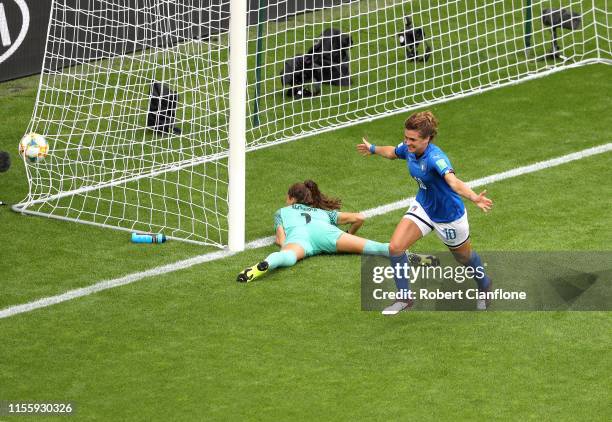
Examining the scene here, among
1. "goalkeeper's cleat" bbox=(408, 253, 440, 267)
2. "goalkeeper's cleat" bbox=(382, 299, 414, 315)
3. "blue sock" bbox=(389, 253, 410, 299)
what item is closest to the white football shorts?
"blue sock" bbox=(389, 253, 410, 299)

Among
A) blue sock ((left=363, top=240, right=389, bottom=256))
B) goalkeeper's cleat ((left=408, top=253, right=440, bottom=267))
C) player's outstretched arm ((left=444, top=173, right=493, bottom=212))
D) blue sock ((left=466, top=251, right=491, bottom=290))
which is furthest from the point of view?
blue sock ((left=363, top=240, right=389, bottom=256))

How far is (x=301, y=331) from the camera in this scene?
11.1 metres

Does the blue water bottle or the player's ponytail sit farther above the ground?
the player's ponytail

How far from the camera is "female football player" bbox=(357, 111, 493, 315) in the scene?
35.6 feet

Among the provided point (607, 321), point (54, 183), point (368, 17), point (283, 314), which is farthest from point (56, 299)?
point (368, 17)

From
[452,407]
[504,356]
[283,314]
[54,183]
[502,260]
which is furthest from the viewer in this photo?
[54,183]

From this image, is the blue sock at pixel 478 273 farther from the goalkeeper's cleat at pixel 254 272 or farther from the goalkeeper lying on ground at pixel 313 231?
the goalkeeper's cleat at pixel 254 272

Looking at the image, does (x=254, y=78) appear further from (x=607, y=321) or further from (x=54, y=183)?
(x=607, y=321)

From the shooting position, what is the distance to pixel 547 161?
14.9 meters

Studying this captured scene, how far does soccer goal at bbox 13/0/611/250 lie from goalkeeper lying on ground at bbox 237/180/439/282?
1.57 feet

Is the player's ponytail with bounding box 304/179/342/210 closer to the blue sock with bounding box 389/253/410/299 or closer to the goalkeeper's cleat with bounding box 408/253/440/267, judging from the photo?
the goalkeeper's cleat with bounding box 408/253/440/267

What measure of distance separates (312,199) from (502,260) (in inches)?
73.7

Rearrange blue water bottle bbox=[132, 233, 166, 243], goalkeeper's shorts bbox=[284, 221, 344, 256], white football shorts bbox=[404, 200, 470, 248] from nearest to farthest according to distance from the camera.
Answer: white football shorts bbox=[404, 200, 470, 248], goalkeeper's shorts bbox=[284, 221, 344, 256], blue water bottle bbox=[132, 233, 166, 243]

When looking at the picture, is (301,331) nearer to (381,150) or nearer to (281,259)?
(281,259)
